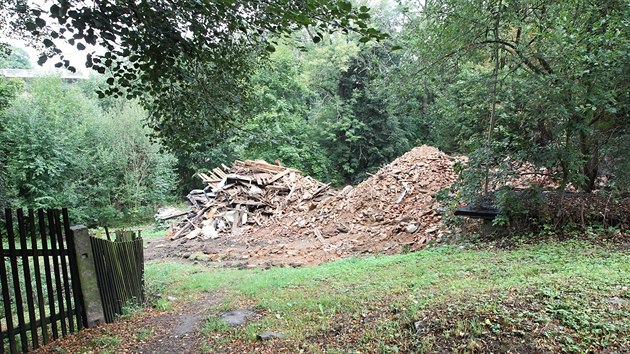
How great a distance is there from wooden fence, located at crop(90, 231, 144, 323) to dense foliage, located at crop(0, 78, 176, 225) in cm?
1413

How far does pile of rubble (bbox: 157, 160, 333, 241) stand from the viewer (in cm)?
1551

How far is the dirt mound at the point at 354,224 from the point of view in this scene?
10867 mm

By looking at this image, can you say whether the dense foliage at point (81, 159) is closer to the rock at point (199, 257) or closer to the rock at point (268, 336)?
the rock at point (199, 257)

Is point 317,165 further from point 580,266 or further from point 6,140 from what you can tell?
point 580,266

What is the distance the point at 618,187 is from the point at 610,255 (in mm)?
2168

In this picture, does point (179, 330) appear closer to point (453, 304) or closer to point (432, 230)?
point (453, 304)

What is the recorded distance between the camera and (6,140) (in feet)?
59.3

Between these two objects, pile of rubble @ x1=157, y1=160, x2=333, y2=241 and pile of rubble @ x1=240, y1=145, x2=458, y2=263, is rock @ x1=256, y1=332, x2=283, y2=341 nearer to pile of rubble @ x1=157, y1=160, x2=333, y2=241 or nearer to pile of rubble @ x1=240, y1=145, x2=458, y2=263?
pile of rubble @ x1=240, y1=145, x2=458, y2=263

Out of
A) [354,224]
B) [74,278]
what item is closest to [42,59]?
[74,278]

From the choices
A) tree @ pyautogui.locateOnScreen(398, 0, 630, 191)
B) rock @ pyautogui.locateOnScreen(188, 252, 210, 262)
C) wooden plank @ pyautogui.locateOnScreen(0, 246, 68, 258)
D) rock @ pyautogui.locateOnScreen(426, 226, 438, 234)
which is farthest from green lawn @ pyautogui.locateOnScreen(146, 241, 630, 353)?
rock @ pyautogui.locateOnScreen(188, 252, 210, 262)

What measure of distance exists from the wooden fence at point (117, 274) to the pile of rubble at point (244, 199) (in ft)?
29.5

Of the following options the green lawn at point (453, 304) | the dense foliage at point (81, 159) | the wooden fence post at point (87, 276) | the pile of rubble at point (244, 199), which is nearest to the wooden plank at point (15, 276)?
the wooden fence post at point (87, 276)

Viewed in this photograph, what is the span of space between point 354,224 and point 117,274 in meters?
8.93

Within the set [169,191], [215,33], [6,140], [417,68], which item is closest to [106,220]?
[169,191]
